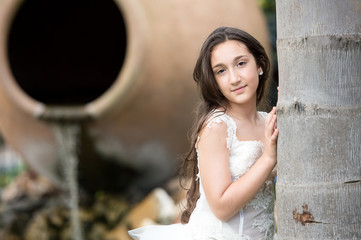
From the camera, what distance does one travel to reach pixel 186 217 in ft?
6.86

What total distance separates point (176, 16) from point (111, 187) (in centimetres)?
130

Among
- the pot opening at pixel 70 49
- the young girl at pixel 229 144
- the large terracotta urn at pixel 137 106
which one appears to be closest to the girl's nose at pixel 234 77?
the young girl at pixel 229 144

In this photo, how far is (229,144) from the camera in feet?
6.09

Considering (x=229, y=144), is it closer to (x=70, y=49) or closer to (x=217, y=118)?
(x=217, y=118)

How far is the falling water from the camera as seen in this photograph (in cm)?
458

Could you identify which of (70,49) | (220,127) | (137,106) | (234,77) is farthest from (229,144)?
(70,49)

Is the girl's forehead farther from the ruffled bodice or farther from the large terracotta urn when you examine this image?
the large terracotta urn

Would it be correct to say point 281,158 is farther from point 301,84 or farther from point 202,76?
point 202,76

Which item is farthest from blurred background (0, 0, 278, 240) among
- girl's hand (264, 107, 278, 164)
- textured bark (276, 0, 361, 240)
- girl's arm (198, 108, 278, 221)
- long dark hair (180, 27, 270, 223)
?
textured bark (276, 0, 361, 240)

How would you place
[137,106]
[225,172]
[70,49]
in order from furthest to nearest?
[70,49]
[137,106]
[225,172]

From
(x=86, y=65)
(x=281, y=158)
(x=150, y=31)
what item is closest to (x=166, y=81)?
(x=150, y=31)

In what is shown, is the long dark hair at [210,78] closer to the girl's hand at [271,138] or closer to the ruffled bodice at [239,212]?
the ruffled bodice at [239,212]

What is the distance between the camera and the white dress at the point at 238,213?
1867 mm

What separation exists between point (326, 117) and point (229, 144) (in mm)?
421
